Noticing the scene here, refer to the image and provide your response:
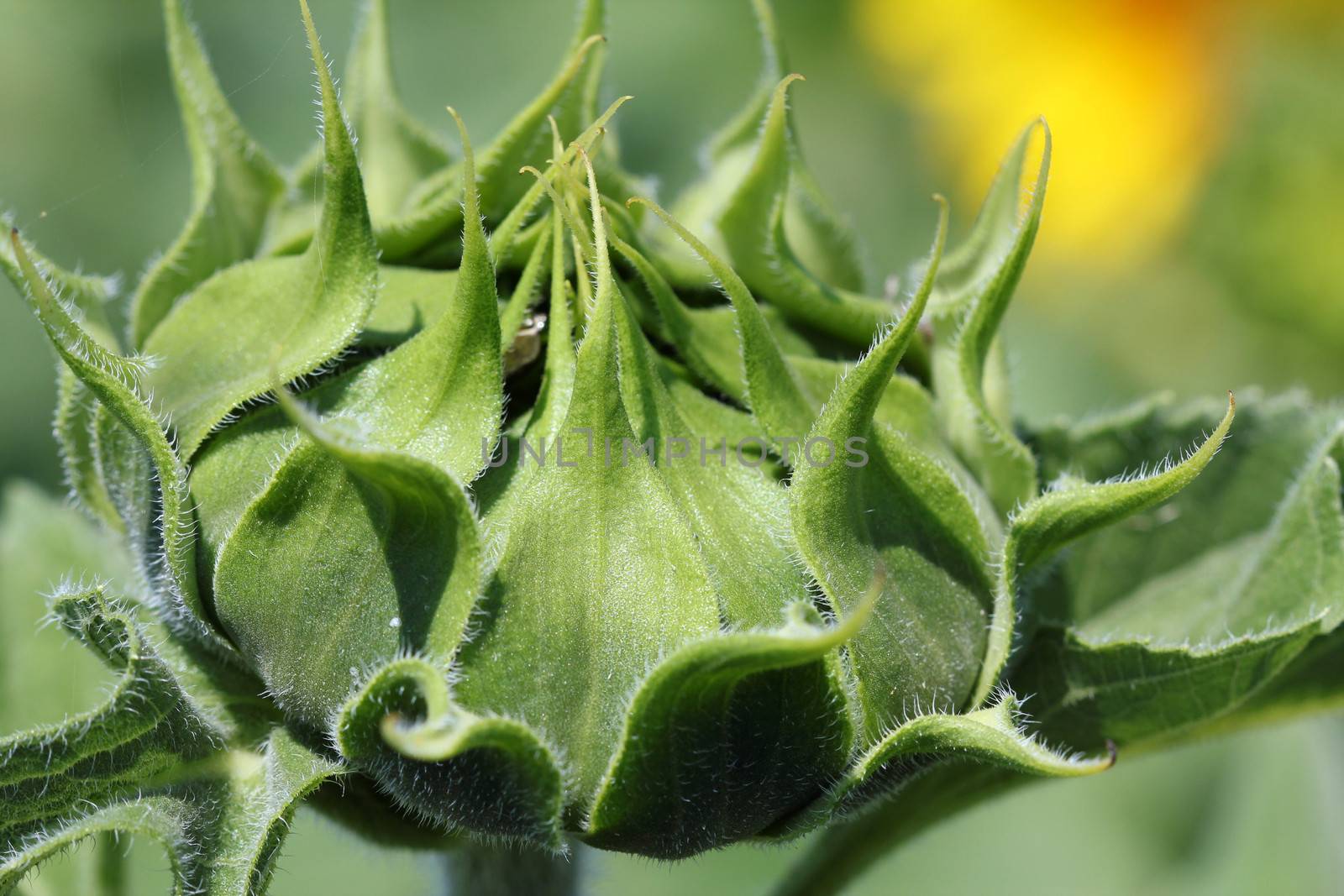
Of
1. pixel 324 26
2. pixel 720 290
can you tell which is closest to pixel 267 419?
pixel 720 290

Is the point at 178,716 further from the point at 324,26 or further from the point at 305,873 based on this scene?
the point at 324,26

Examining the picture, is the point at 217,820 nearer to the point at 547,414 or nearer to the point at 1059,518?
the point at 547,414

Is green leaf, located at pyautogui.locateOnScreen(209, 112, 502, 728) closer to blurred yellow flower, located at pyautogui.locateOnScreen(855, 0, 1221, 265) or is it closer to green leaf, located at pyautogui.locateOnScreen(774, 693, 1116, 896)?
green leaf, located at pyautogui.locateOnScreen(774, 693, 1116, 896)

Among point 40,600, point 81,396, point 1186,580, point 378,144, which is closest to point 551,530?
point 81,396

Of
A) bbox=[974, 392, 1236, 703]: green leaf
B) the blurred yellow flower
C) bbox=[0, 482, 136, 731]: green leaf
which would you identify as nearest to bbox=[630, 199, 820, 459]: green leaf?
bbox=[974, 392, 1236, 703]: green leaf

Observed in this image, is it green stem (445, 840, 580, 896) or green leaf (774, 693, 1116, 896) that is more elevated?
green leaf (774, 693, 1116, 896)

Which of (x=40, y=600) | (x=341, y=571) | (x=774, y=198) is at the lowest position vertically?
(x=40, y=600)
